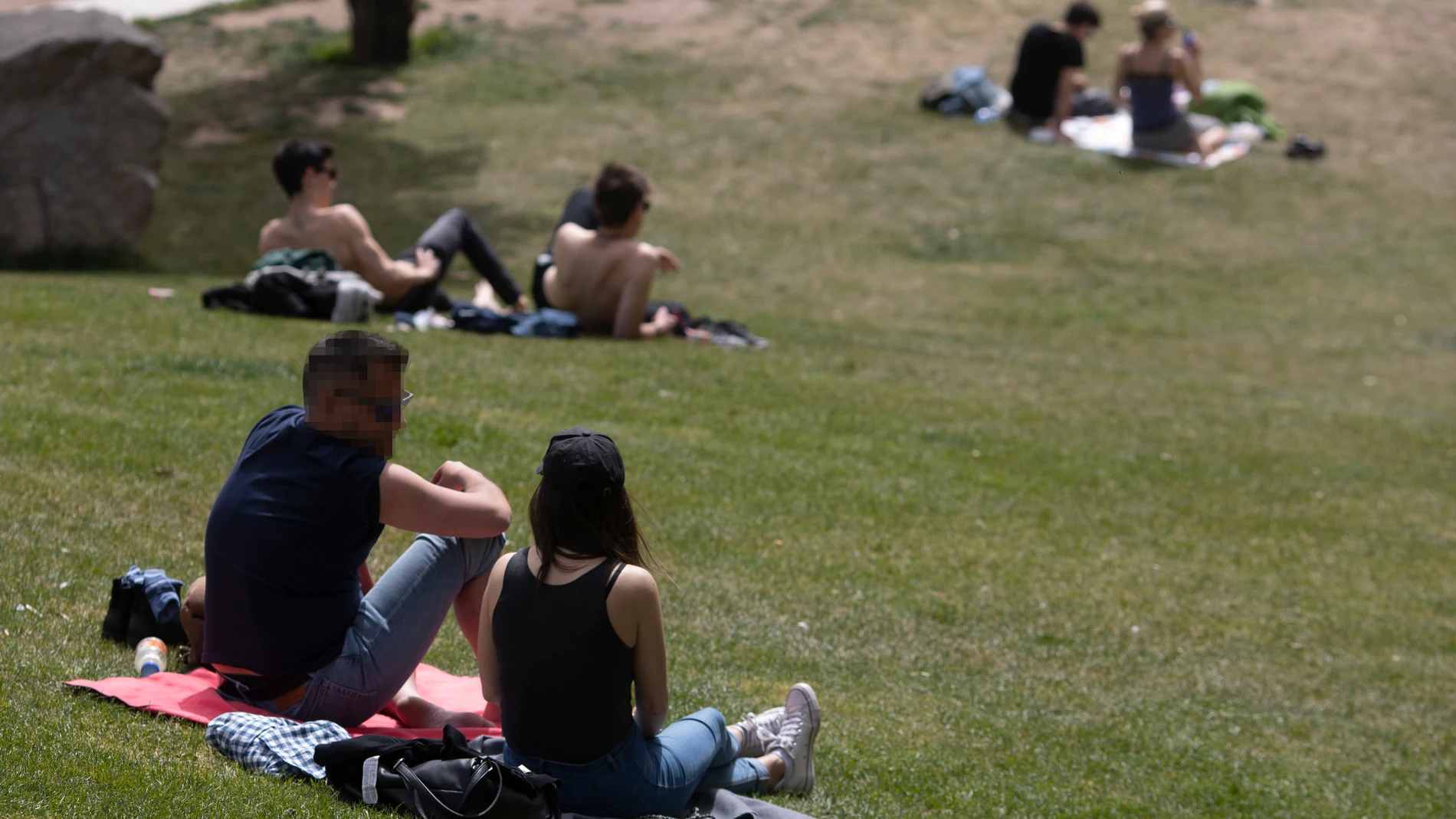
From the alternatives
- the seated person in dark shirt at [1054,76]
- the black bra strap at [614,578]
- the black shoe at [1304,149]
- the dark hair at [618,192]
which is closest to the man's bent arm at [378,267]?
the dark hair at [618,192]

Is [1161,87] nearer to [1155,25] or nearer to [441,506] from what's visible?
[1155,25]

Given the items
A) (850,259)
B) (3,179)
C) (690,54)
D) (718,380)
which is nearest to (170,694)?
(718,380)

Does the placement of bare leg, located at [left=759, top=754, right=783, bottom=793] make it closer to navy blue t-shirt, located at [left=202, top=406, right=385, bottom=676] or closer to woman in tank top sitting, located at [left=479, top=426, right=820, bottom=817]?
woman in tank top sitting, located at [left=479, top=426, right=820, bottom=817]

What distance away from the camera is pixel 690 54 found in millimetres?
21094

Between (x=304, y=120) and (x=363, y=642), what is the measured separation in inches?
615

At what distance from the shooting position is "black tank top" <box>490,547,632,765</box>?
3633 mm

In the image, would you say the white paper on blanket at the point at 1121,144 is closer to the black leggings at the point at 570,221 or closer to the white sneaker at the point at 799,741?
the black leggings at the point at 570,221

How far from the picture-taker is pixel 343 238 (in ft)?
31.8

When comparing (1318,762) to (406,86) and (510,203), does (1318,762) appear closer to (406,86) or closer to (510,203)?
(510,203)

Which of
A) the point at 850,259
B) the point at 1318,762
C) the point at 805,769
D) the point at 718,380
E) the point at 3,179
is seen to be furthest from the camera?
the point at 850,259

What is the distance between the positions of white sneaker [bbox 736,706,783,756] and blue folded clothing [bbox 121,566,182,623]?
75.3 inches

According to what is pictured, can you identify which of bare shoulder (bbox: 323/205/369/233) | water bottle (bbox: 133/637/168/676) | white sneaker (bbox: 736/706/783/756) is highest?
water bottle (bbox: 133/637/168/676)

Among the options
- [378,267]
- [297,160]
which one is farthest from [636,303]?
[297,160]

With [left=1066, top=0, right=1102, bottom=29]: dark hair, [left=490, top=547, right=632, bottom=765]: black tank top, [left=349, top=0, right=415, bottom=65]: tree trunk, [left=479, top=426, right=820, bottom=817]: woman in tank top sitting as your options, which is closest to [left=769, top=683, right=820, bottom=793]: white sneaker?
[left=479, top=426, right=820, bottom=817]: woman in tank top sitting
